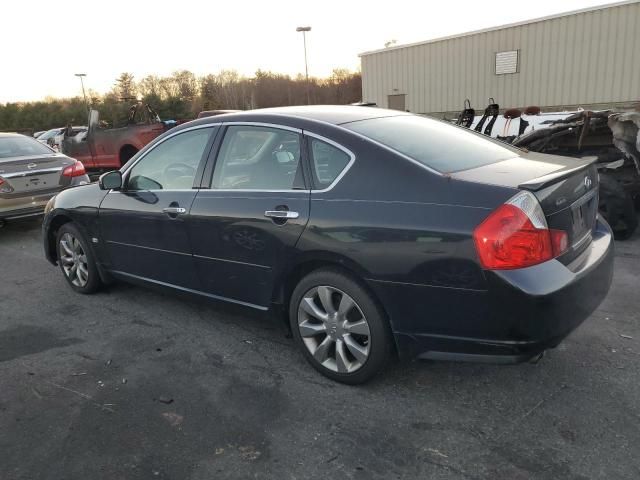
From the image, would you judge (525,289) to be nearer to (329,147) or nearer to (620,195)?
(329,147)

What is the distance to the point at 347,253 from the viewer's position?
9.50 feet

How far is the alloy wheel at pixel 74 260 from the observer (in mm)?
4914

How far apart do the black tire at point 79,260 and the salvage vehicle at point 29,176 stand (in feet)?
8.85

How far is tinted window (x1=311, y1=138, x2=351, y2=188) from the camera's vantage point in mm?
3061

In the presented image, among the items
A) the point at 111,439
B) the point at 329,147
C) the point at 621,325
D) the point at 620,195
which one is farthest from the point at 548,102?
the point at 111,439

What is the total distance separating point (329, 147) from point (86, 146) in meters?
12.7

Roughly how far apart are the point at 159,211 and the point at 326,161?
1.45 metres

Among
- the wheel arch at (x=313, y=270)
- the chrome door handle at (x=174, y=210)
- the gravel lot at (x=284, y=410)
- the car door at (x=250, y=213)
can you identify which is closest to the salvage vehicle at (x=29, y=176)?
the gravel lot at (x=284, y=410)

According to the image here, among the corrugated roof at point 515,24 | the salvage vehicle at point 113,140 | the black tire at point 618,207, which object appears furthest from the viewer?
the corrugated roof at point 515,24

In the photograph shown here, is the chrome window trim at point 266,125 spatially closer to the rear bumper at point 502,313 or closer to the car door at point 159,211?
the car door at point 159,211

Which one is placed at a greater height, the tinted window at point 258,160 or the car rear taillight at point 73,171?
the tinted window at point 258,160

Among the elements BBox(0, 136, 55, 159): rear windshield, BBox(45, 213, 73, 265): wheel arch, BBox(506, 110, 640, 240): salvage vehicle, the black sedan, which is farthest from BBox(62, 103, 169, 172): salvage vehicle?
the black sedan

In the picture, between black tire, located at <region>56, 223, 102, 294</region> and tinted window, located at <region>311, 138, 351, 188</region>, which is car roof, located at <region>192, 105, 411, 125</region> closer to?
tinted window, located at <region>311, 138, 351, 188</region>

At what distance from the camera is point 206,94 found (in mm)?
51594
